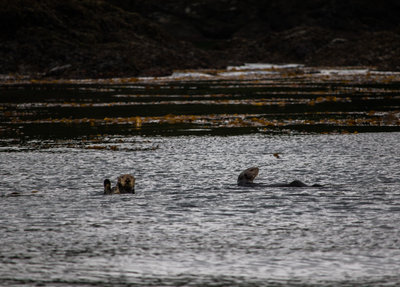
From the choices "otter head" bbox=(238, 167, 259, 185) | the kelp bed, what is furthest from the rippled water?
the kelp bed

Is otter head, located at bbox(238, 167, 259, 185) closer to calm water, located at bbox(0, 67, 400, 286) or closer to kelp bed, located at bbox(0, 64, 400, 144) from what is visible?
calm water, located at bbox(0, 67, 400, 286)

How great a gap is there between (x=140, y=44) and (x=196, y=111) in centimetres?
7038

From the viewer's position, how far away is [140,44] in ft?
368

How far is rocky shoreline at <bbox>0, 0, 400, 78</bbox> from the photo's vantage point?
100188mm

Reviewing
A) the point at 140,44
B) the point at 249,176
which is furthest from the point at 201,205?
the point at 140,44

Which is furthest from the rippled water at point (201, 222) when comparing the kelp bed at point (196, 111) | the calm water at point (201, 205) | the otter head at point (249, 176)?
the kelp bed at point (196, 111)

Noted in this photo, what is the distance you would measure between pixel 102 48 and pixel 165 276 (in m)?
97.1

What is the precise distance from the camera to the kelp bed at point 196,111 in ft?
111

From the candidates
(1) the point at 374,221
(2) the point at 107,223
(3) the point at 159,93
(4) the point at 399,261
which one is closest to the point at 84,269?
(2) the point at 107,223

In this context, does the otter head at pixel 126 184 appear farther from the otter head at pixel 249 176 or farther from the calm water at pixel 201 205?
the otter head at pixel 249 176

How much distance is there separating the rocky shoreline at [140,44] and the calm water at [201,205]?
6385cm

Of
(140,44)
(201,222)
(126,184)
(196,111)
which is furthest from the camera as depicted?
(140,44)

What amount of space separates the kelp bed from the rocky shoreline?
3360 cm

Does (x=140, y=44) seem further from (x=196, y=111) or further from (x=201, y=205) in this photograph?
(x=201, y=205)
